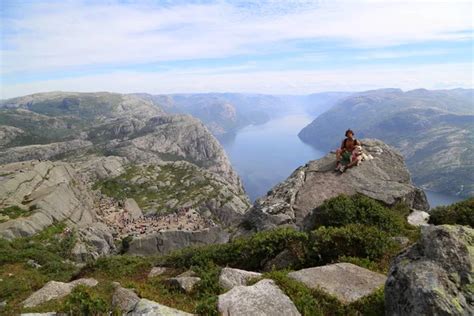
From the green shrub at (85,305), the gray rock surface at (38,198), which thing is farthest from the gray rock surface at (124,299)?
the gray rock surface at (38,198)

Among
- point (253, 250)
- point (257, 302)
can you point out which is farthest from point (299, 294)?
point (253, 250)

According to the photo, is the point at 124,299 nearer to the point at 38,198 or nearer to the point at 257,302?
the point at 257,302

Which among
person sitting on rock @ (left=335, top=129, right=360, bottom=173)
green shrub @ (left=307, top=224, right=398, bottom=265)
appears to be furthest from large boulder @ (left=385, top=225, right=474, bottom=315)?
person sitting on rock @ (left=335, top=129, right=360, bottom=173)

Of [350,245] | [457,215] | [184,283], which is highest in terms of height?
[350,245]

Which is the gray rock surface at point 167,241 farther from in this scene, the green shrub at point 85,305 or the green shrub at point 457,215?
the green shrub at point 85,305

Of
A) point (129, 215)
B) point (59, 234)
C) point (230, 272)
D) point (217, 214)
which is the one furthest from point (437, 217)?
point (217, 214)
